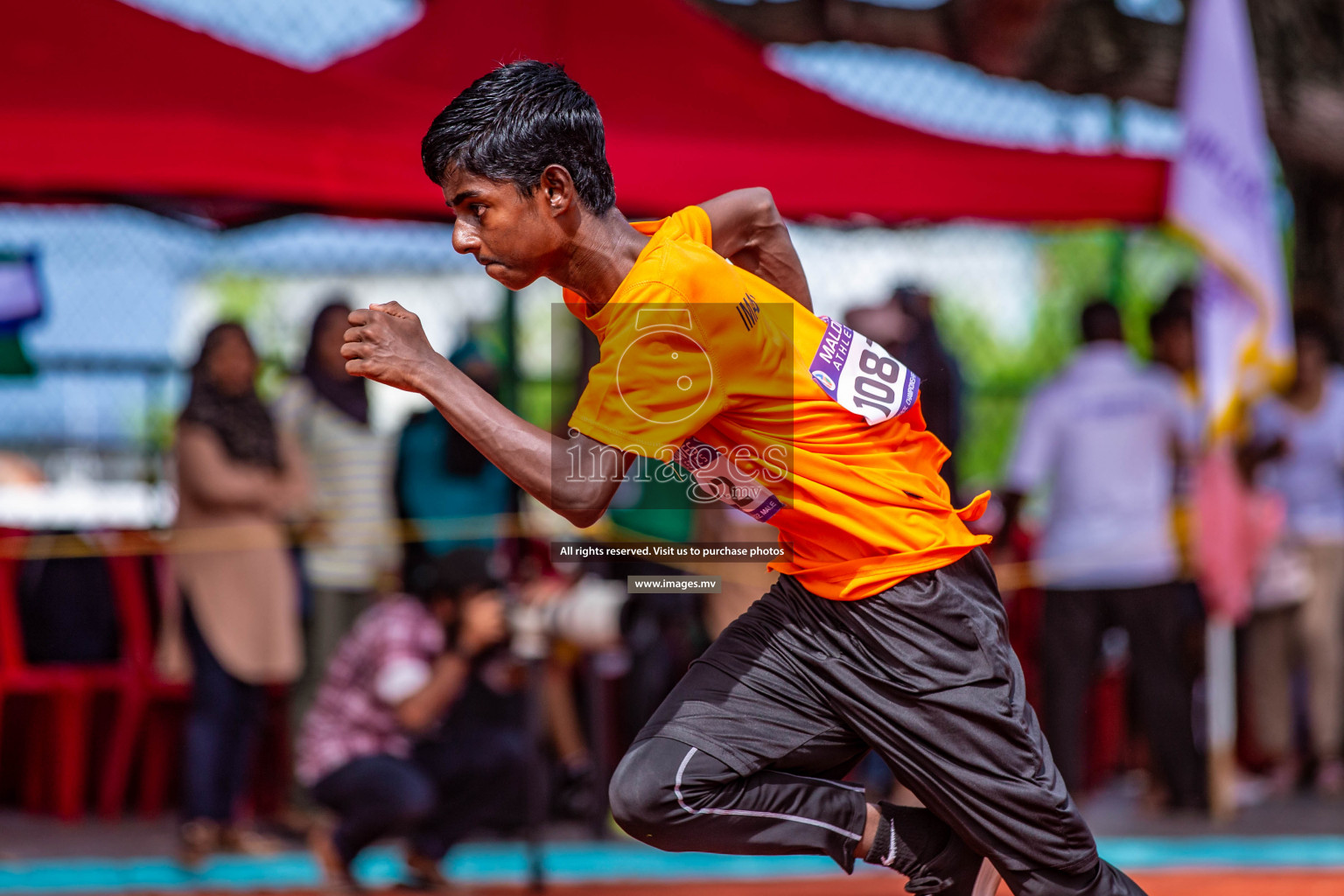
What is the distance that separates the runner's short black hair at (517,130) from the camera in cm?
231

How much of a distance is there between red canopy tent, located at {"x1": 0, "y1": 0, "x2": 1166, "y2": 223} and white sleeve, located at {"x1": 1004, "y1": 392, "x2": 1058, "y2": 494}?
1.05m

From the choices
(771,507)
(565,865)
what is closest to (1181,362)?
(565,865)

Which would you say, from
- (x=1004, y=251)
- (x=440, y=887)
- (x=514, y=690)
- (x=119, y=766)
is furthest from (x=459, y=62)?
(x=1004, y=251)

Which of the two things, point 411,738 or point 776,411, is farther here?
point 411,738

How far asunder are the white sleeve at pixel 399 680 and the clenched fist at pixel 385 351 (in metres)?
2.49

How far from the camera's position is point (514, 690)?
570 centimetres

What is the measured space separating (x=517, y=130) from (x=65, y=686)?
4.56 meters

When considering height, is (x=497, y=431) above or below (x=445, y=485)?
above

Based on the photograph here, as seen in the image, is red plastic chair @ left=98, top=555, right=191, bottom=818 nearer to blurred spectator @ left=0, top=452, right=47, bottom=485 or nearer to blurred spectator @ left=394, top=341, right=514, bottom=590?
blurred spectator @ left=394, top=341, right=514, bottom=590

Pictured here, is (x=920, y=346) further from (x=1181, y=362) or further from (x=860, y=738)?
(x=860, y=738)

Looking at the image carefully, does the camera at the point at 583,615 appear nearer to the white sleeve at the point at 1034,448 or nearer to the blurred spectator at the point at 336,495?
the blurred spectator at the point at 336,495

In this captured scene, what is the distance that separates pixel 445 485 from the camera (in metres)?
5.61

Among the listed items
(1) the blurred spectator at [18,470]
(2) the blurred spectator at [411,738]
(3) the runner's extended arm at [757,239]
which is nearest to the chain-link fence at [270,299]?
(1) the blurred spectator at [18,470]

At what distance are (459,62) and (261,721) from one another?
254cm
